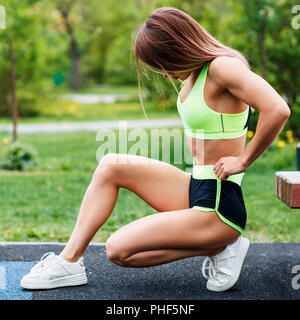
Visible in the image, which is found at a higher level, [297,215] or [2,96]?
[297,215]

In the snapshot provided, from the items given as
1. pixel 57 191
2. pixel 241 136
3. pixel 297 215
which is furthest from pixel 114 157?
pixel 57 191

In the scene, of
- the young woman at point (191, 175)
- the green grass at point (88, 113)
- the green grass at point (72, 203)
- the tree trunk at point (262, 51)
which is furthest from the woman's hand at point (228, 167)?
the green grass at point (88, 113)

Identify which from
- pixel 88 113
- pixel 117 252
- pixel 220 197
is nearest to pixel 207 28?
pixel 88 113

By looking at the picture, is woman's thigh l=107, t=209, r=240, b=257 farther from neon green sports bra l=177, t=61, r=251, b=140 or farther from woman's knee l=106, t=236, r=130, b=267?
neon green sports bra l=177, t=61, r=251, b=140

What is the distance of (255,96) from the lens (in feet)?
8.04

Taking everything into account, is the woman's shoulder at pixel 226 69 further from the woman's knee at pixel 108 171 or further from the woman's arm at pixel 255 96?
the woman's knee at pixel 108 171

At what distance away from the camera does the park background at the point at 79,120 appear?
4.69 metres

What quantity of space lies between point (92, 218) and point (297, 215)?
8.86 feet

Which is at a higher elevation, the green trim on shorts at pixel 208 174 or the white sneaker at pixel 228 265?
the green trim on shorts at pixel 208 174

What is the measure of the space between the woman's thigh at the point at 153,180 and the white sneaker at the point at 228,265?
31cm

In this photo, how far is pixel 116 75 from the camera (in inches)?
1341

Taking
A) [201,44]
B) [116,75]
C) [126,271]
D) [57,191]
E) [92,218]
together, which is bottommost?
[116,75]

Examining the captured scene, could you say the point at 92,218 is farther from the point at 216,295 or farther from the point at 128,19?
the point at 128,19

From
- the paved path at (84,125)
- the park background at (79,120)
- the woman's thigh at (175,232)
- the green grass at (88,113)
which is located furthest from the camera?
the green grass at (88,113)
